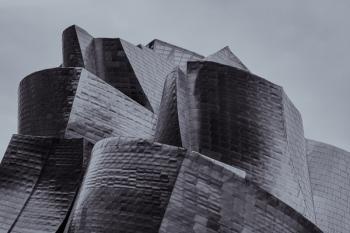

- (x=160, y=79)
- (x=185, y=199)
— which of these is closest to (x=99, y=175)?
(x=185, y=199)

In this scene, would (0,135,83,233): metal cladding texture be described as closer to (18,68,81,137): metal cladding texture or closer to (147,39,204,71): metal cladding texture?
(18,68,81,137): metal cladding texture

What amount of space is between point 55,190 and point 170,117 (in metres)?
2.44

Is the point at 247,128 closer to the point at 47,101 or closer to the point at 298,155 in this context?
the point at 298,155

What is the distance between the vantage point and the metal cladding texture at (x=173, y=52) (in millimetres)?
21406

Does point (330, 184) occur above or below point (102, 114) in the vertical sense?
above

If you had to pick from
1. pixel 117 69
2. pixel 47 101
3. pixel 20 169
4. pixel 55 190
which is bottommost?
pixel 55 190

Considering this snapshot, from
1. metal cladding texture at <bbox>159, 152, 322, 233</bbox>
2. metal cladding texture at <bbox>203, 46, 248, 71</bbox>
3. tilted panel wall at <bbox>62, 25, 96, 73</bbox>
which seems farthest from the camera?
metal cladding texture at <bbox>203, 46, 248, 71</bbox>

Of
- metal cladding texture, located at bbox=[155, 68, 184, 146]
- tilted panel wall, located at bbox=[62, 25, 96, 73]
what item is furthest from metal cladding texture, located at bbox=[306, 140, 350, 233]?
tilted panel wall, located at bbox=[62, 25, 96, 73]

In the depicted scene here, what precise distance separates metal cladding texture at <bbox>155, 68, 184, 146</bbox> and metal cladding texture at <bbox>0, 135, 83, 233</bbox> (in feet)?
4.92

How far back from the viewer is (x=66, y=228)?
15078 millimetres

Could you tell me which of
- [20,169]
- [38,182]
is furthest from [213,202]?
[20,169]

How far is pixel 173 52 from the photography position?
70.8 ft

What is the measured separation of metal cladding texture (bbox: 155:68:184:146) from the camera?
15.9m

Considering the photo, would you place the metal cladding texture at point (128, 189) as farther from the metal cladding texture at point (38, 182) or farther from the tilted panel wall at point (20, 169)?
the tilted panel wall at point (20, 169)
